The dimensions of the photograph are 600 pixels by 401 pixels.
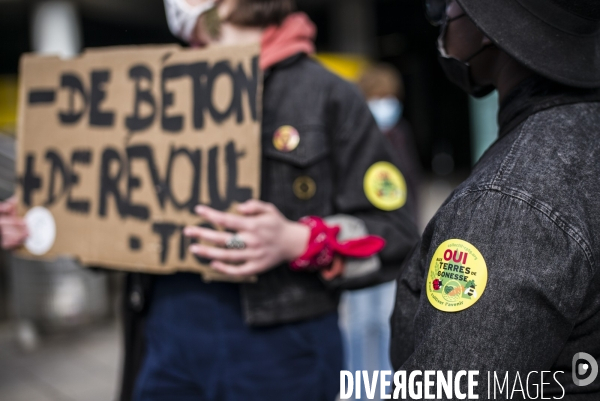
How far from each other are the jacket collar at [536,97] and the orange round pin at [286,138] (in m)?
0.69

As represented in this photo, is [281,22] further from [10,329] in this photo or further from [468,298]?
[10,329]

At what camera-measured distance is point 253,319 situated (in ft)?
5.50

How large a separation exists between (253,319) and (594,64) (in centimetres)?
104

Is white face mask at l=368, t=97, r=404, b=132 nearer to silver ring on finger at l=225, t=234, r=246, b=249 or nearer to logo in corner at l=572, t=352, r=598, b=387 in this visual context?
silver ring on finger at l=225, t=234, r=246, b=249

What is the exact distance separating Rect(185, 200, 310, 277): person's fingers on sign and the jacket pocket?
0.52ft

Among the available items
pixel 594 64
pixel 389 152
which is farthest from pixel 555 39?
pixel 389 152

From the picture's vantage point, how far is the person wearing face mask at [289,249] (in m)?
1.69

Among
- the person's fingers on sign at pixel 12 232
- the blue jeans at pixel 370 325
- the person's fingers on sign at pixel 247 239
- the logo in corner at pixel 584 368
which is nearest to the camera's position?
the logo in corner at pixel 584 368

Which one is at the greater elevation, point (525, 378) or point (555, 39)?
point (555, 39)

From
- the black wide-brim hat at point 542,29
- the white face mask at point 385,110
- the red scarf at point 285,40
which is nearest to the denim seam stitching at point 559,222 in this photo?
the black wide-brim hat at point 542,29

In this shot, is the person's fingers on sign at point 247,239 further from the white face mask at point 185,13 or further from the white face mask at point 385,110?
the white face mask at point 385,110

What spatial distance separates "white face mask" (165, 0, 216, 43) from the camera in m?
1.81

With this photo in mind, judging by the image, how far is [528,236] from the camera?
3.04ft

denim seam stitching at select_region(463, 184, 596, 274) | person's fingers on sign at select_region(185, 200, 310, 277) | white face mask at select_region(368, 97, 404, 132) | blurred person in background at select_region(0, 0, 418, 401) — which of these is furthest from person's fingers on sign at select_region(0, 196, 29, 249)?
white face mask at select_region(368, 97, 404, 132)
